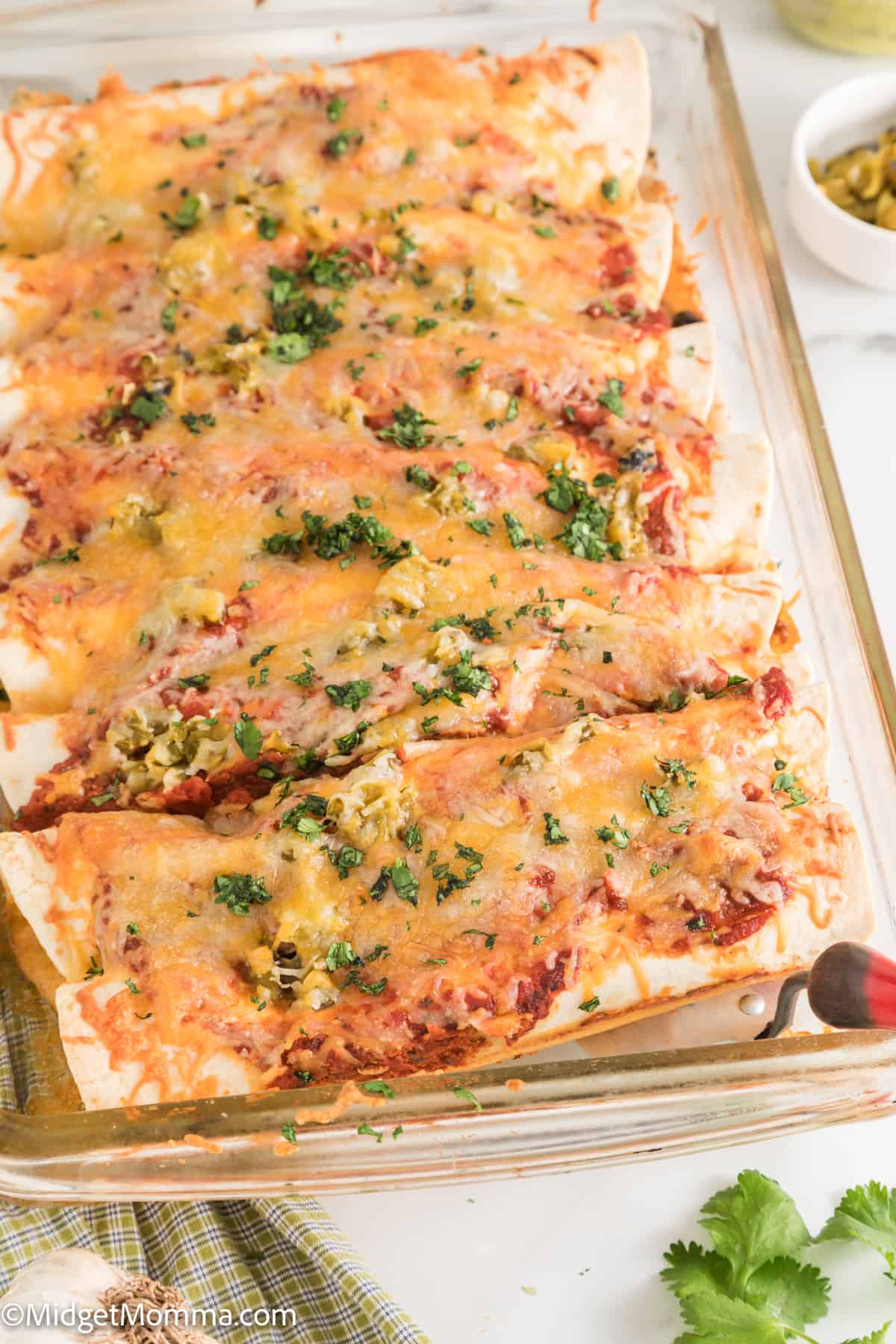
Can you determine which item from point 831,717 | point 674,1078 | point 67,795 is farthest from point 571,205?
point 674,1078

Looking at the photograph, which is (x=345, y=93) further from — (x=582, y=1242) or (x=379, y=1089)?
(x=582, y=1242)

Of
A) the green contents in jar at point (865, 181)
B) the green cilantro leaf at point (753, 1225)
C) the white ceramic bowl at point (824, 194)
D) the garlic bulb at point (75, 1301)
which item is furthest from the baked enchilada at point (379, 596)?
the green contents in jar at point (865, 181)

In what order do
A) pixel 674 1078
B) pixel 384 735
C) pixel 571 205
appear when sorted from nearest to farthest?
Answer: pixel 674 1078
pixel 384 735
pixel 571 205

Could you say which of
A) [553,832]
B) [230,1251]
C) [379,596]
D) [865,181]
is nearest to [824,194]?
[865,181]

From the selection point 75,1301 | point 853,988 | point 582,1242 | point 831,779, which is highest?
point 853,988

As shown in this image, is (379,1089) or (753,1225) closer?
(379,1089)

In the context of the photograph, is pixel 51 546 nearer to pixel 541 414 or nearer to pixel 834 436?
pixel 541 414

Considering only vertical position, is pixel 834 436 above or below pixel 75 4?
below
